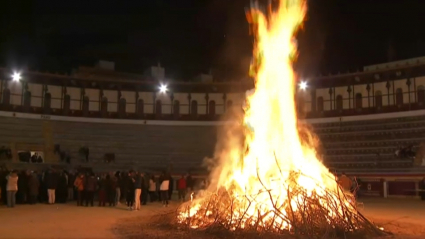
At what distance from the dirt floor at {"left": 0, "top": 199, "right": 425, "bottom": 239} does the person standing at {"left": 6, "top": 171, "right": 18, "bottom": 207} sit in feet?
1.82

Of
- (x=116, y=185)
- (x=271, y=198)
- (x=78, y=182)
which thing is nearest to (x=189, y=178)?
(x=116, y=185)

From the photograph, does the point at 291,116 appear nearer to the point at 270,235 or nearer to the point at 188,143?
the point at 270,235

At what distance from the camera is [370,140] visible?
37094 millimetres

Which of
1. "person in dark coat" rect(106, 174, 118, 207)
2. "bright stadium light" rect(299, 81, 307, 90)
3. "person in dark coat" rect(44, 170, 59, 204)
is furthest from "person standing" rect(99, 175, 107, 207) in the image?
"bright stadium light" rect(299, 81, 307, 90)

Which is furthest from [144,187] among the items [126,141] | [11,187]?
[126,141]

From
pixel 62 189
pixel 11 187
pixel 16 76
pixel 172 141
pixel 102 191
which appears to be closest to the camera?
pixel 11 187

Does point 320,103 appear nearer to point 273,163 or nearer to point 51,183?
point 51,183

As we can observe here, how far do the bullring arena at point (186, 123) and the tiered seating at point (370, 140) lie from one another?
0.08 m

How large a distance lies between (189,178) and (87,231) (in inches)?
467

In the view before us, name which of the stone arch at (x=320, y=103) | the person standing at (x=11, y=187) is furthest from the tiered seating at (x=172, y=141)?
the person standing at (x=11, y=187)

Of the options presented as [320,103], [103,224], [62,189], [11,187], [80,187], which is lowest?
[103,224]

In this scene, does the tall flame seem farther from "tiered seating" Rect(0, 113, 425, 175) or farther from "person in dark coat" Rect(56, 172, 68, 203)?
"tiered seating" Rect(0, 113, 425, 175)

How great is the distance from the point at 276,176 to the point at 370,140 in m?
26.3

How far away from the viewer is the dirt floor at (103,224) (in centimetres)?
1179
